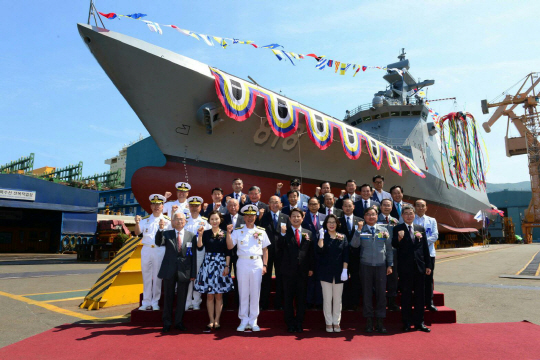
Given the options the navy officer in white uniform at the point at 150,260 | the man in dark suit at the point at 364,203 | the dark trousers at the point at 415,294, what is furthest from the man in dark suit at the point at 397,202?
the navy officer in white uniform at the point at 150,260

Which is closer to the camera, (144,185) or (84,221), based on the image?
(144,185)

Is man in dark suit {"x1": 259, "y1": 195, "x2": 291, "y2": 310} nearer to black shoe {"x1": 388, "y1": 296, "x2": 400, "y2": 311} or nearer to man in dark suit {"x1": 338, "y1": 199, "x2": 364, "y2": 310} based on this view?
man in dark suit {"x1": 338, "y1": 199, "x2": 364, "y2": 310}

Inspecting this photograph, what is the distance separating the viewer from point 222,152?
39.8ft

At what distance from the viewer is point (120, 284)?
6402mm

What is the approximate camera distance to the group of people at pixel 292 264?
14.5 ft

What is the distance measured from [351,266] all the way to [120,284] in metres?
4.47

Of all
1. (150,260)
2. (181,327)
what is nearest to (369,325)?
(181,327)

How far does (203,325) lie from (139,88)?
860 centimetres

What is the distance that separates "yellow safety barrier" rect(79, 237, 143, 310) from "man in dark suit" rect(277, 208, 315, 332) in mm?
3494

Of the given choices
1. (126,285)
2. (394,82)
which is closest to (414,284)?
(126,285)

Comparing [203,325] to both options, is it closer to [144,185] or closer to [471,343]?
[471,343]

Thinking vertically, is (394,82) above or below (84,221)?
above

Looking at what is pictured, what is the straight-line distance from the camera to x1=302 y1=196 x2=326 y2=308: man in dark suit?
4.76 meters

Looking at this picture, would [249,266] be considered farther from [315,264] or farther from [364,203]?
[364,203]
